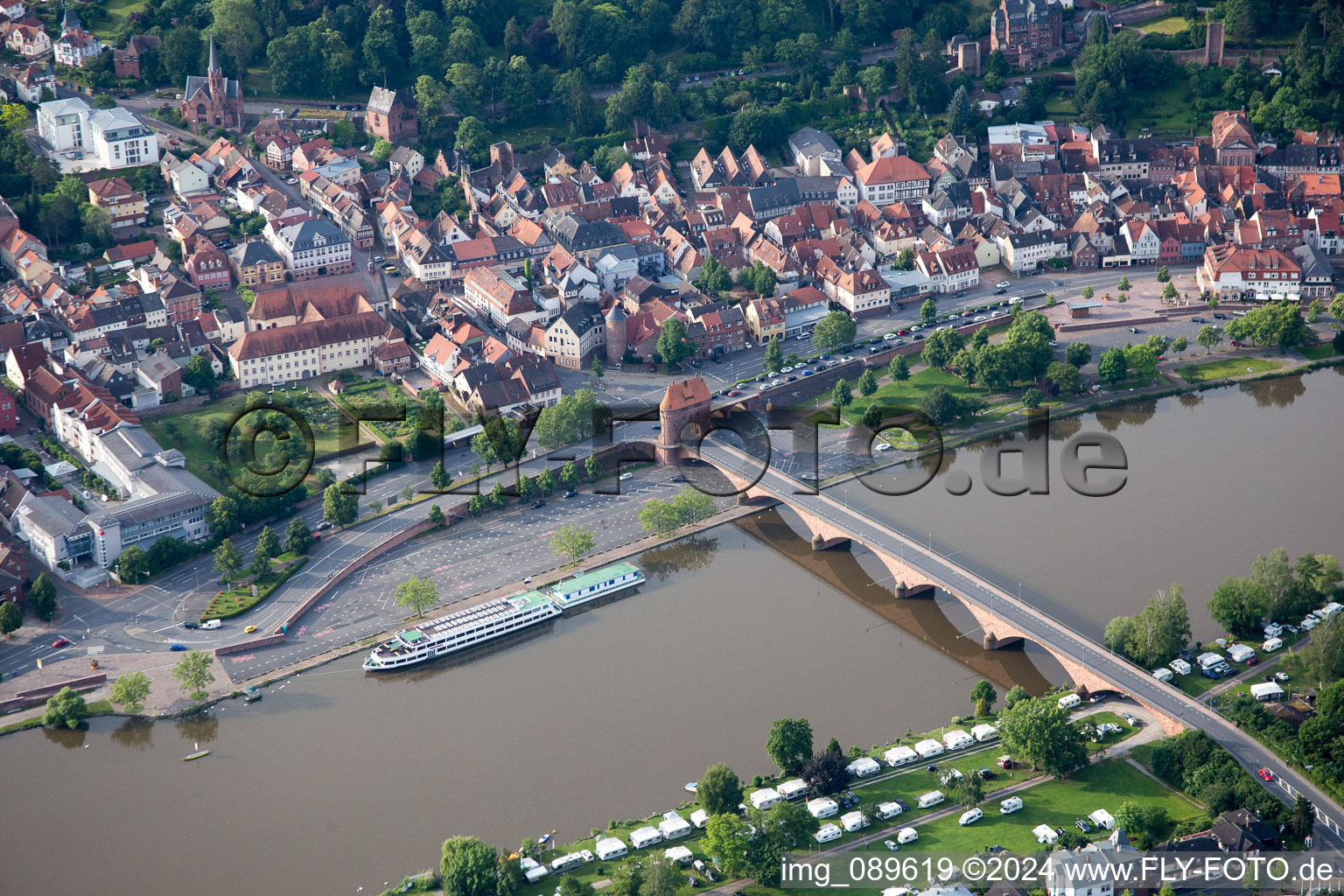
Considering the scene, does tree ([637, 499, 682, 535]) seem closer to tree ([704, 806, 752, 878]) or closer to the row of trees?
tree ([704, 806, 752, 878])

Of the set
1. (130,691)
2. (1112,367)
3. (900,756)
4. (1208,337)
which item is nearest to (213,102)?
(130,691)

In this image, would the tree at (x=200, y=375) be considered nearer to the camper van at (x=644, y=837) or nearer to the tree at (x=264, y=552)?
the tree at (x=264, y=552)

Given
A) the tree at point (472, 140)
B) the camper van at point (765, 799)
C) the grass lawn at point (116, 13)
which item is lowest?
the camper van at point (765, 799)

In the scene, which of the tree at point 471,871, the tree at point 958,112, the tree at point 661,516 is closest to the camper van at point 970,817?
the tree at point 471,871

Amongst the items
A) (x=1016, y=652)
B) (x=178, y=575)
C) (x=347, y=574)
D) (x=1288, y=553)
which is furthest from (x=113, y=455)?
(x=1288, y=553)

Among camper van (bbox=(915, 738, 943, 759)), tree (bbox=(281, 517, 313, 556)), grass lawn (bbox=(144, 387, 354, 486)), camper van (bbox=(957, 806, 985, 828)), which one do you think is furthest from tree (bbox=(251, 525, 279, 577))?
camper van (bbox=(957, 806, 985, 828))

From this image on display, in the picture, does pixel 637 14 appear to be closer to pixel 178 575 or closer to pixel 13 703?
pixel 178 575
